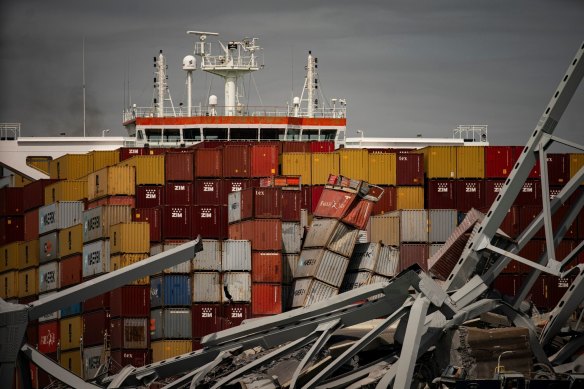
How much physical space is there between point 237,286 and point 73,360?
9.43 m

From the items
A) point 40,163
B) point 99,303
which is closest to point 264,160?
point 99,303

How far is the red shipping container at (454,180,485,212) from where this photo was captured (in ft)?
174

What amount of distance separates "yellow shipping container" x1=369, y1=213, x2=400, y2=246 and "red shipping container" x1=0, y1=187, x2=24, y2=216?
24.1 m

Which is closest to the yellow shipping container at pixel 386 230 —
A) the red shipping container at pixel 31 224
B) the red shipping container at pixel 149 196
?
the red shipping container at pixel 149 196

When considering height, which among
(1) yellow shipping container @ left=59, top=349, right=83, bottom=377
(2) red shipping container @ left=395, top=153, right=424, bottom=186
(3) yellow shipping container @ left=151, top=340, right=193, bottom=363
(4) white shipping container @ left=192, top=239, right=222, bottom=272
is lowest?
(1) yellow shipping container @ left=59, top=349, right=83, bottom=377

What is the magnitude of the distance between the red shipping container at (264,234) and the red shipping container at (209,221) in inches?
108

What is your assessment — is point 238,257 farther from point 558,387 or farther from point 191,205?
point 558,387

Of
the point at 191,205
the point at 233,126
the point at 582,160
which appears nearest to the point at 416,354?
the point at 191,205

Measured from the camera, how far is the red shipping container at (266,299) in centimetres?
4741

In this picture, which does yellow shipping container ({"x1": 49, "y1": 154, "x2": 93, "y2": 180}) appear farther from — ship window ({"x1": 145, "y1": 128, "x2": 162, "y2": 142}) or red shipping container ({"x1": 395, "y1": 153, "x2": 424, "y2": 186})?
red shipping container ({"x1": 395, "y1": 153, "x2": 424, "y2": 186})

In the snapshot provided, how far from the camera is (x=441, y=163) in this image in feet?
177

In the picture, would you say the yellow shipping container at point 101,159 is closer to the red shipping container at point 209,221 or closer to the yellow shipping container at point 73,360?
the yellow shipping container at point 73,360

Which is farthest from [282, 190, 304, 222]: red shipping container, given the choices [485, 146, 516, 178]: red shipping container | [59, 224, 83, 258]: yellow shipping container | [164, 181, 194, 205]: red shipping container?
[59, 224, 83, 258]: yellow shipping container

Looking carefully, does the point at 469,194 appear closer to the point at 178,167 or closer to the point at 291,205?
the point at 291,205
